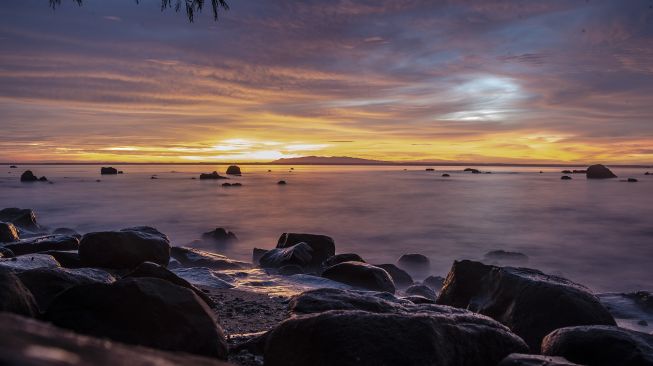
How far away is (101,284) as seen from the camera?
416 cm

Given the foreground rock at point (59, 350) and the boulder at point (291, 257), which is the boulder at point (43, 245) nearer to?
the boulder at point (291, 257)

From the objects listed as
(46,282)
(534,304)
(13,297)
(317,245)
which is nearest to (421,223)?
(317,245)

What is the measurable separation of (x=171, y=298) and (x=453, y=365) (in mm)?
2397

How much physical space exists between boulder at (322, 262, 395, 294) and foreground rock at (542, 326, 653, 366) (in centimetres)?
499

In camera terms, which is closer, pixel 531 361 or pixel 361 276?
pixel 531 361

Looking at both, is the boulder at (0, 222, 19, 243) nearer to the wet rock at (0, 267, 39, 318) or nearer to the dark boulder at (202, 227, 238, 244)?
the dark boulder at (202, 227, 238, 244)

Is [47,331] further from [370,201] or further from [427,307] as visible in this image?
[370,201]

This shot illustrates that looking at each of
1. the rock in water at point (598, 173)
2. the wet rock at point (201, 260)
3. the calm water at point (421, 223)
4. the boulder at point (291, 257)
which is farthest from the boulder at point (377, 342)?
the rock in water at point (598, 173)

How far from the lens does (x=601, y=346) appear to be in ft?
14.8

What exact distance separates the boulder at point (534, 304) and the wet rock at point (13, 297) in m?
5.40

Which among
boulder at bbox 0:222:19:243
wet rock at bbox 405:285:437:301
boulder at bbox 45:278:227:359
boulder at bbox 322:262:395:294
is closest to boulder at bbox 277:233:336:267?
boulder at bbox 322:262:395:294

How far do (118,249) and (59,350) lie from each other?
29.6ft

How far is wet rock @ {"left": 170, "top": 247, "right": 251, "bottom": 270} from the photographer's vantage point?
12508 millimetres

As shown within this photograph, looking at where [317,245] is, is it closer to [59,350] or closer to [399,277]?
[399,277]
